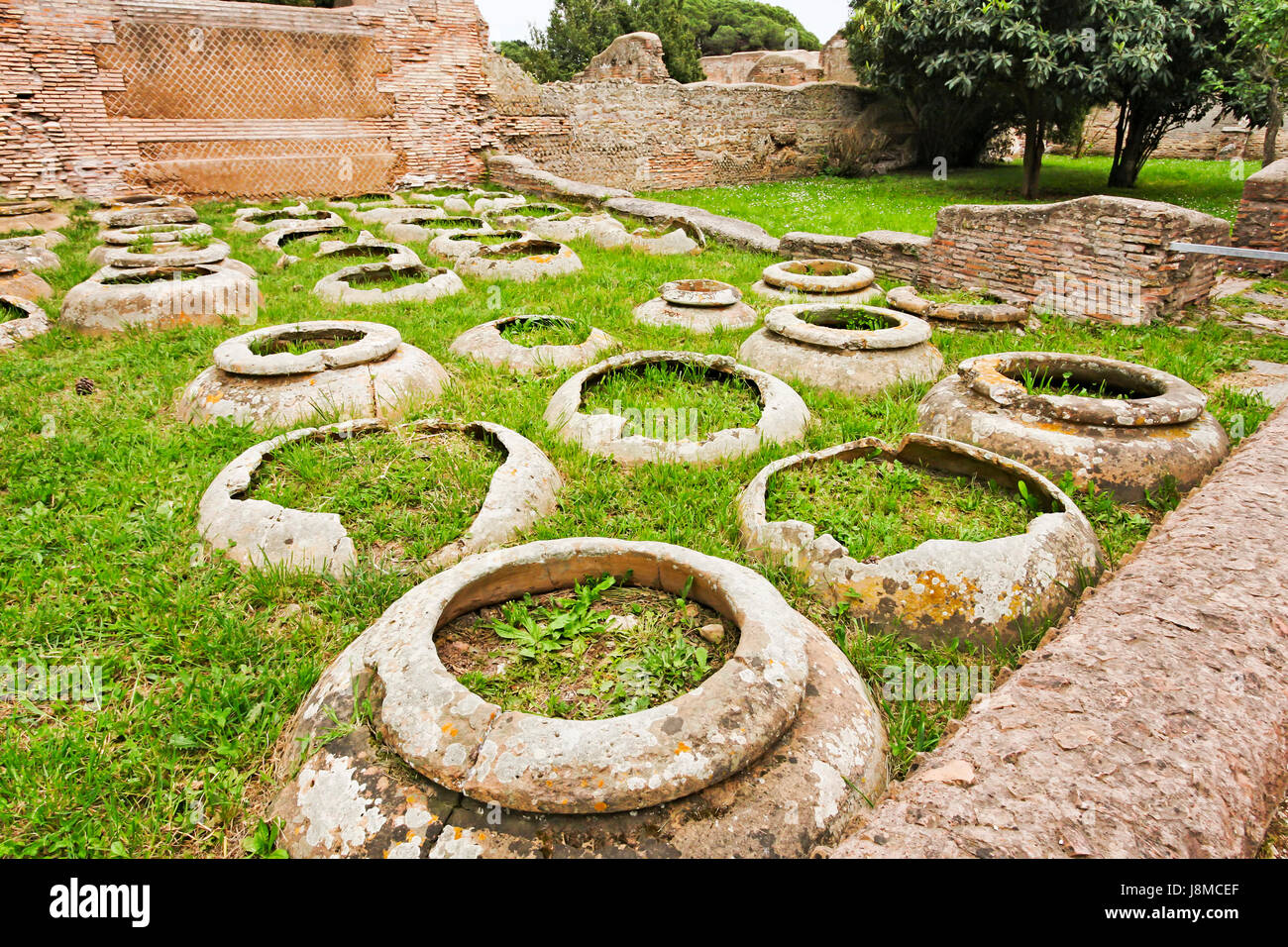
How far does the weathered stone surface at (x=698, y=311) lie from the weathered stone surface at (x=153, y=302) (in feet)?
10.8

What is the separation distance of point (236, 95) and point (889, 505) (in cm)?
1313

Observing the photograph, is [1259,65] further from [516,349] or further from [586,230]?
[516,349]

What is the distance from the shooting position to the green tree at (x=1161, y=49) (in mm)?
10789

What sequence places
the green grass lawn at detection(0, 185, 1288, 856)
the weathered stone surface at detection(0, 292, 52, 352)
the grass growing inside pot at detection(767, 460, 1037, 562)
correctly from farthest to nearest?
the weathered stone surface at detection(0, 292, 52, 352) < the grass growing inside pot at detection(767, 460, 1037, 562) < the green grass lawn at detection(0, 185, 1288, 856)

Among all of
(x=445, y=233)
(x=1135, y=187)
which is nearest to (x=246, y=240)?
(x=445, y=233)

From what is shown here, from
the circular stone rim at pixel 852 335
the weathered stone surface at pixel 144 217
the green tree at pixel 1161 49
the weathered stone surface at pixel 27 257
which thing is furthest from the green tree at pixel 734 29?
the circular stone rim at pixel 852 335

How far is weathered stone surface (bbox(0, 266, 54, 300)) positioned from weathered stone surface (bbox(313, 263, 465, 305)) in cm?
239

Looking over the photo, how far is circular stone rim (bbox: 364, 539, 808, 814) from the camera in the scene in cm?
158

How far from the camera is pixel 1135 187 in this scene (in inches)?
557

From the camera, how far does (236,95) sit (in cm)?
1191

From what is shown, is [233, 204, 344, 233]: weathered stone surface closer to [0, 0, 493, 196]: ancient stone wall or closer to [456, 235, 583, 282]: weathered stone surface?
[0, 0, 493, 196]: ancient stone wall

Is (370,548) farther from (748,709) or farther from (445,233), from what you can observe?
(445,233)

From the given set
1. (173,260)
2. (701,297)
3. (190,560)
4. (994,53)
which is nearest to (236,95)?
(173,260)

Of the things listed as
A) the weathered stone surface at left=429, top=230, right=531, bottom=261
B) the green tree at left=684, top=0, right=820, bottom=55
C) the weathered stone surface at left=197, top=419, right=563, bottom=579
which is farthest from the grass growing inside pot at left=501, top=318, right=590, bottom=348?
the green tree at left=684, top=0, right=820, bottom=55
